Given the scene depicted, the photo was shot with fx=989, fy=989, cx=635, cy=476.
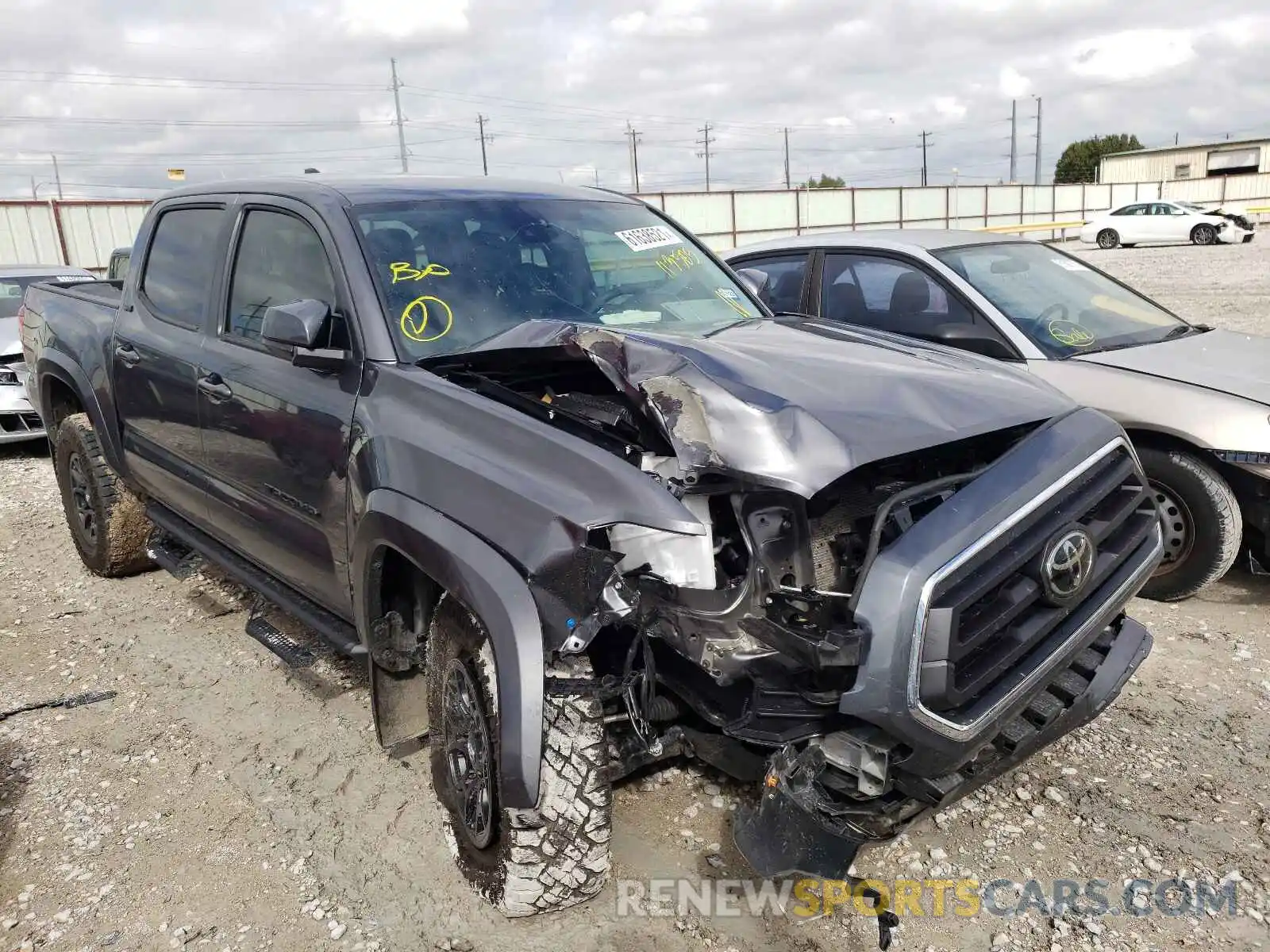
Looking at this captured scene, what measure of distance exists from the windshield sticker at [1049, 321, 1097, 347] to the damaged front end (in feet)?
7.95

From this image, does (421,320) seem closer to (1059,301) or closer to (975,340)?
(975,340)

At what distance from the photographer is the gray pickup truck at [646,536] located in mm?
2232

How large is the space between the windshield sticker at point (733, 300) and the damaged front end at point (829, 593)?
1.16m

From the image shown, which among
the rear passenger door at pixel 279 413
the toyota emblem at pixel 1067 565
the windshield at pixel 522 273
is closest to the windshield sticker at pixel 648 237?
the windshield at pixel 522 273

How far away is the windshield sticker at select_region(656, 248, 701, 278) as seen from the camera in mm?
3854

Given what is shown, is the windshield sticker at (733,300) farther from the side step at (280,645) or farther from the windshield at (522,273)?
the side step at (280,645)

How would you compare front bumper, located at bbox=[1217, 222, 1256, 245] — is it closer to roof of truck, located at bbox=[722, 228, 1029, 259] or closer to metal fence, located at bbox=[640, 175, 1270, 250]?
metal fence, located at bbox=[640, 175, 1270, 250]

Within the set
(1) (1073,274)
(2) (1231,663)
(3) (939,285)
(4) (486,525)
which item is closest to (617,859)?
(4) (486,525)

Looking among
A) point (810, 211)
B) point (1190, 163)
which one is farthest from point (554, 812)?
point (1190, 163)

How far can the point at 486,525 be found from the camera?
2.41m

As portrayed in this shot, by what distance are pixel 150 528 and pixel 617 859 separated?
11.7 ft

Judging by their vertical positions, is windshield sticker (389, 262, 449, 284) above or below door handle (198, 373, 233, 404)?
above

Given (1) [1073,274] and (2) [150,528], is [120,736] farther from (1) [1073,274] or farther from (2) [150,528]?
(1) [1073,274]

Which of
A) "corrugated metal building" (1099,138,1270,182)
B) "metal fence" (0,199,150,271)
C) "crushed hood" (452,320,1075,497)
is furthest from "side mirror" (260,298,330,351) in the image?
"corrugated metal building" (1099,138,1270,182)
